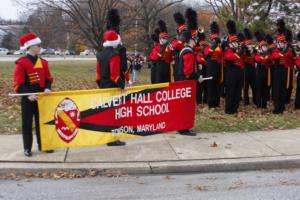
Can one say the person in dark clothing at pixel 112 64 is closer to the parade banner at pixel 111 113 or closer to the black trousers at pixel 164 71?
the parade banner at pixel 111 113

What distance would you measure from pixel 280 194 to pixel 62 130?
3.64m

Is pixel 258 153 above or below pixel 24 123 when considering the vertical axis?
below

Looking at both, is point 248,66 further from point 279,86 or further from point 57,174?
point 57,174

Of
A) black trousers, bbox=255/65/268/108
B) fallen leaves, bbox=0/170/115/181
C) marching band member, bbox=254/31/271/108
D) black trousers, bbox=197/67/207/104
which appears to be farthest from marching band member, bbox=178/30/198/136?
black trousers, bbox=255/65/268/108

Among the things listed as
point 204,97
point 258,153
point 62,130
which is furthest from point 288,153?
point 204,97

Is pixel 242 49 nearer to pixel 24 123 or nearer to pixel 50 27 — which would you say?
pixel 24 123

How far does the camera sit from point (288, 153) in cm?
845

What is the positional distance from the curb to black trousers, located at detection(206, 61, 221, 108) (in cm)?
527

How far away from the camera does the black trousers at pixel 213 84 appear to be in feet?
43.5

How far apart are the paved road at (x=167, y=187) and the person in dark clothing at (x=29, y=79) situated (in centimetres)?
123

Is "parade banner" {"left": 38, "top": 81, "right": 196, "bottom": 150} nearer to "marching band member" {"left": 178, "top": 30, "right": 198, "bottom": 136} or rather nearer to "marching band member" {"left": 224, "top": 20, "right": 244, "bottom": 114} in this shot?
"marching band member" {"left": 178, "top": 30, "right": 198, "bottom": 136}

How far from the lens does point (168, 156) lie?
8164 millimetres

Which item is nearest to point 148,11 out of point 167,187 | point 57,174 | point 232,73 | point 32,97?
point 232,73

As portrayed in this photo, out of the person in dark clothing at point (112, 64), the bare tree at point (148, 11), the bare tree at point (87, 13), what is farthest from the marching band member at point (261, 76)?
the bare tree at point (148, 11)
